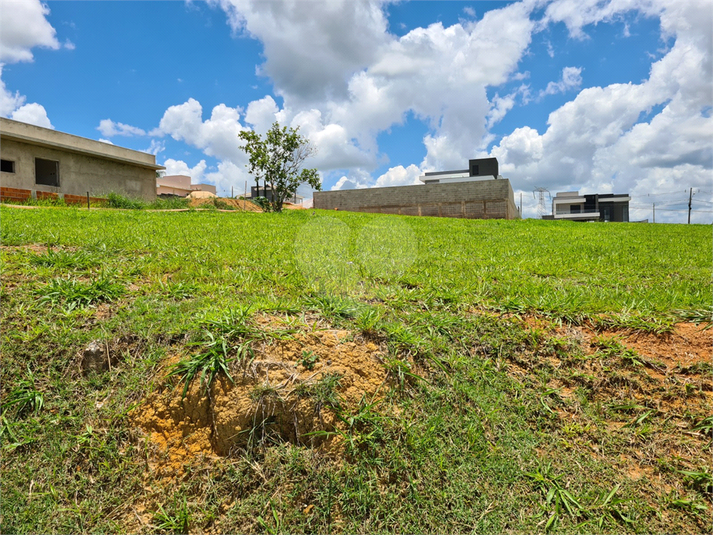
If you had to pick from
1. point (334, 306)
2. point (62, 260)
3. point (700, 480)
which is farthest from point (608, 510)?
point (62, 260)

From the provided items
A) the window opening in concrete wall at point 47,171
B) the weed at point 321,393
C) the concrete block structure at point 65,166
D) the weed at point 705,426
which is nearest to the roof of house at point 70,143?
the concrete block structure at point 65,166

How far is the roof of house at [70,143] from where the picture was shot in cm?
1745

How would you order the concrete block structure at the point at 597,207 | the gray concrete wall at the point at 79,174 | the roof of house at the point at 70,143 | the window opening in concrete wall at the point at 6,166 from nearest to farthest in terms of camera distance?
the roof of house at the point at 70,143 → the gray concrete wall at the point at 79,174 → the window opening in concrete wall at the point at 6,166 → the concrete block structure at the point at 597,207

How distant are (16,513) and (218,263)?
3.03 meters

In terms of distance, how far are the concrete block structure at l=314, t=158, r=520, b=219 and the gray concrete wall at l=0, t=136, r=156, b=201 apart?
1199cm

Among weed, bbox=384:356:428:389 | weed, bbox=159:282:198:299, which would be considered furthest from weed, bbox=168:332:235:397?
weed, bbox=159:282:198:299

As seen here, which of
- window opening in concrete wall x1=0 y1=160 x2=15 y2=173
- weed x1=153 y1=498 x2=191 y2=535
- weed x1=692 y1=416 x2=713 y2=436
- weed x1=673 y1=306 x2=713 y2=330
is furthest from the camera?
window opening in concrete wall x1=0 y1=160 x2=15 y2=173

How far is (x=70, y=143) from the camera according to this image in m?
20.1

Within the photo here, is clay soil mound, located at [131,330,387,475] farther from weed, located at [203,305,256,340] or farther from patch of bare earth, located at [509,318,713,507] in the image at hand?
patch of bare earth, located at [509,318,713,507]

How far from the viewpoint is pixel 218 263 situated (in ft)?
16.3

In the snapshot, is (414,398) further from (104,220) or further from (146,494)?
(104,220)

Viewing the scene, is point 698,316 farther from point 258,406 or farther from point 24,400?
point 24,400

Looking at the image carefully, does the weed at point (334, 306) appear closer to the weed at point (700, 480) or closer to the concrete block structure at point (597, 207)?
the weed at point (700, 480)

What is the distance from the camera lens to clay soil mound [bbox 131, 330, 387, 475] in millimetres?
2512
